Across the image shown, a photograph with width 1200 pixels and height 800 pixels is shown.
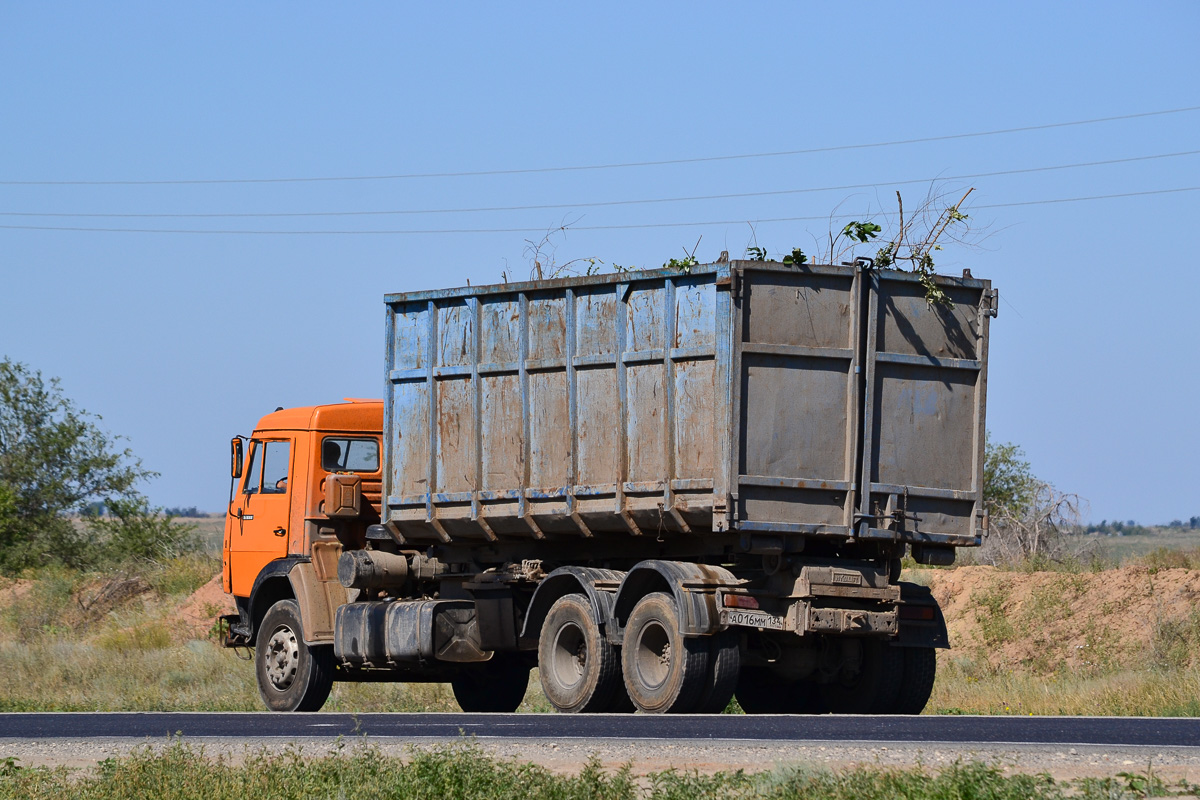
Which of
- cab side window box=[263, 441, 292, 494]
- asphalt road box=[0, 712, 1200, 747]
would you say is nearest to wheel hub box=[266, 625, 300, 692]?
cab side window box=[263, 441, 292, 494]

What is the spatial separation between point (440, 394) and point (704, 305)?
135 inches

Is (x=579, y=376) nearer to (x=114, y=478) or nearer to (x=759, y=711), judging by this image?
(x=759, y=711)

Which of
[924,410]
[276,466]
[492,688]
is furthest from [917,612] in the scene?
[276,466]

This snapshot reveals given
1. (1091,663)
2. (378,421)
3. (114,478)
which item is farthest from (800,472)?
(114,478)

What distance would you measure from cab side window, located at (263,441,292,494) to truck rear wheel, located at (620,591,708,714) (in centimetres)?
495

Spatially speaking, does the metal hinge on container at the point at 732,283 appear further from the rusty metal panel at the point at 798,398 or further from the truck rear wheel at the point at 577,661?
the truck rear wheel at the point at 577,661

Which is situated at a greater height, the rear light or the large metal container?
the large metal container

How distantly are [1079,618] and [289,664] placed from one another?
12.6 meters

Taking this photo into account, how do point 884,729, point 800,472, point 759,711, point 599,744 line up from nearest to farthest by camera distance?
point 599,744 < point 884,729 < point 800,472 < point 759,711

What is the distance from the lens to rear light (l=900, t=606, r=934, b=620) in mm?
12789

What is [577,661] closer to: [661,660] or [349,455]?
[661,660]

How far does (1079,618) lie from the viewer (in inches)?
910

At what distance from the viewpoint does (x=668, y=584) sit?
41.9 ft

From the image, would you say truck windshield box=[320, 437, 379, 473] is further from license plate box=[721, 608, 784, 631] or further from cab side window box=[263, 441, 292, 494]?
license plate box=[721, 608, 784, 631]
